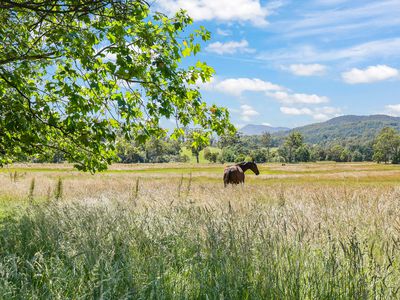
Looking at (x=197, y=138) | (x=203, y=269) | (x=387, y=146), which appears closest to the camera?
(x=203, y=269)

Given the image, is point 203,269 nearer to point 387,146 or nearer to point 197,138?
point 197,138

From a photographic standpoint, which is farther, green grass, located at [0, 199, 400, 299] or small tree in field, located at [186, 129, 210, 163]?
small tree in field, located at [186, 129, 210, 163]

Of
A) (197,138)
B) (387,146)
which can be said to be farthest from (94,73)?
(387,146)

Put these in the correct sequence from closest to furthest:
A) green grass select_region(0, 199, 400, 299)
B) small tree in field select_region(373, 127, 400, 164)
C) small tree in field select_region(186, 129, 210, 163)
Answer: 1. green grass select_region(0, 199, 400, 299)
2. small tree in field select_region(186, 129, 210, 163)
3. small tree in field select_region(373, 127, 400, 164)

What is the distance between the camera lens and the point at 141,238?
623cm

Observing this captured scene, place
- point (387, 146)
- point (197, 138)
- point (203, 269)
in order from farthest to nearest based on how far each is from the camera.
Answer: point (387, 146) → point (197, 138) → point (203, 269)

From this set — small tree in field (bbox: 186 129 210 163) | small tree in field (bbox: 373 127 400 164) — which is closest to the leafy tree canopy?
→ small tree in field (bbox: 186 129 210 163)

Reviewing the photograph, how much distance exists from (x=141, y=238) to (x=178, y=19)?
515cm

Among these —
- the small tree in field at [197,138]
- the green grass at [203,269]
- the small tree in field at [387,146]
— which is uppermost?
the small tree in field at [387,146]

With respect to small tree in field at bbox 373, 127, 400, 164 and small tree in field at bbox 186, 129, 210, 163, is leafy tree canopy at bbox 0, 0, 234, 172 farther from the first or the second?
small tree in field at bbox 373, 127, 400, 164

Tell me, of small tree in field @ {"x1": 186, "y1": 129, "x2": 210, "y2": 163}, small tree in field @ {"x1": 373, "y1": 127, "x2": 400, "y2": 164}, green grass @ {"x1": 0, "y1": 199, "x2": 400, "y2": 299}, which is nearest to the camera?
green grass @ {"x1": 0, "y1": 199, "x2": 400, "y2": 299}

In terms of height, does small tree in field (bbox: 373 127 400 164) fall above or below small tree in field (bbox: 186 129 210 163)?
above

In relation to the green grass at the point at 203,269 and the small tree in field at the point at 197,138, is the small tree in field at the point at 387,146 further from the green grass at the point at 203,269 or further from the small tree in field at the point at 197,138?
the green grass at the point at 203,269

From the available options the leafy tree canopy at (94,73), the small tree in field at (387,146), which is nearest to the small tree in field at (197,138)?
the leafy tree canopy at (94,73)
